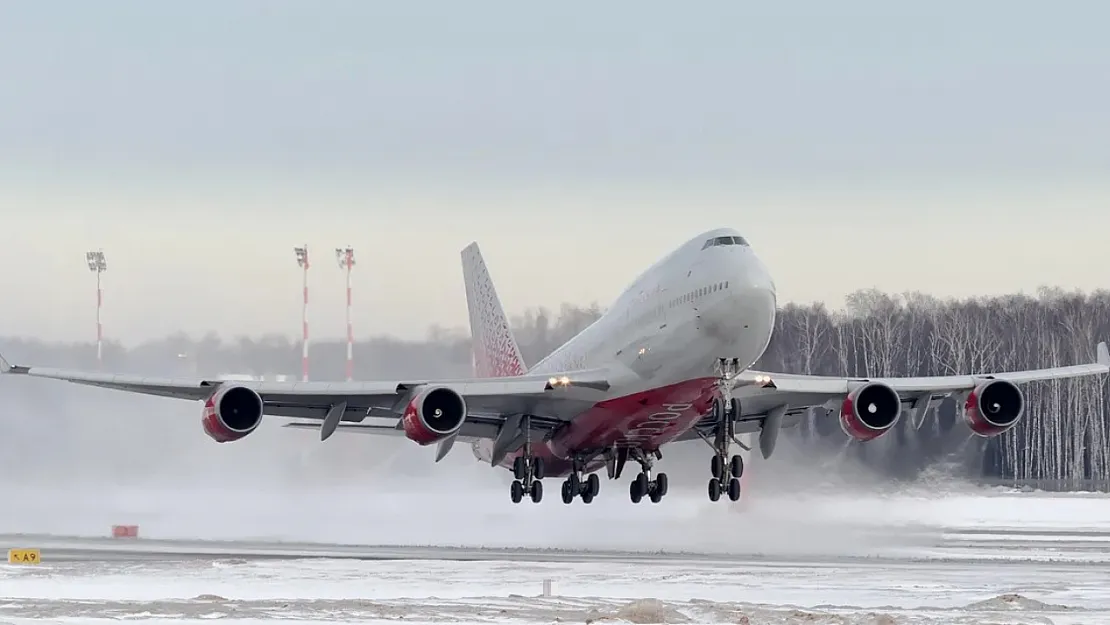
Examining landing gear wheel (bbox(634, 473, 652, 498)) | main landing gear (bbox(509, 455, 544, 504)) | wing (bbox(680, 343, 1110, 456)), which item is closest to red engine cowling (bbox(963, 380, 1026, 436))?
wing (bbox(680, 343, 1110, 456))

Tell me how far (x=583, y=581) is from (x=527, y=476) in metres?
6.82

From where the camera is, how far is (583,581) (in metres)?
38.4

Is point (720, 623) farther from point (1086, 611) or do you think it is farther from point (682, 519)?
point (682, 519)

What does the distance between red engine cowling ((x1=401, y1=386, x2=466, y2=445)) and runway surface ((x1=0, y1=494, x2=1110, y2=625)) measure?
3471mm

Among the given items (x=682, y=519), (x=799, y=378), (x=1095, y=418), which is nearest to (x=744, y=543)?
(x=682, y=519)

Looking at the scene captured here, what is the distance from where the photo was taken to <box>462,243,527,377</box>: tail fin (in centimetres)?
5603

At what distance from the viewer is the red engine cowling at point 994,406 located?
4272 cm

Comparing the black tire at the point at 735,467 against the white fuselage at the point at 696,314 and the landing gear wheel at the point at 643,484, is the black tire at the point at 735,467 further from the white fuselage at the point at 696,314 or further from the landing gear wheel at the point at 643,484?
the landing gear wheel at the point at 643,484

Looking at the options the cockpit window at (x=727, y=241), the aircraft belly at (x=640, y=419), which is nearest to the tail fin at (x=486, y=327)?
the aircraft belly at (x=640, y=419)

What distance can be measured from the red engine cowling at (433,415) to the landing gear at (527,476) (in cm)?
362

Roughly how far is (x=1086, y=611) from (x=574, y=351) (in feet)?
56.3

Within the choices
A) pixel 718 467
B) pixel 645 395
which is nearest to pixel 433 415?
pixel 645 395

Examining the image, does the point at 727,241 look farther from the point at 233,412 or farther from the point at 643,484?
the point at 233,412

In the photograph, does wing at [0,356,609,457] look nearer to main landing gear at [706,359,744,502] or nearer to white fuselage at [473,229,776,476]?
white fuselage at [473,229,776,476]
